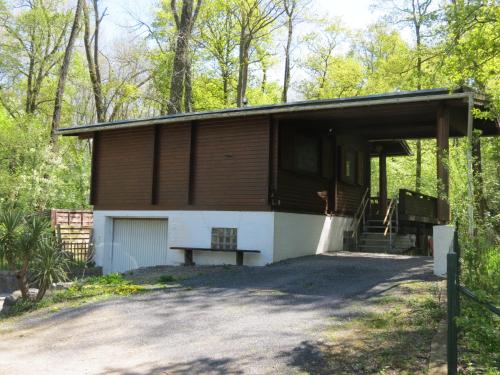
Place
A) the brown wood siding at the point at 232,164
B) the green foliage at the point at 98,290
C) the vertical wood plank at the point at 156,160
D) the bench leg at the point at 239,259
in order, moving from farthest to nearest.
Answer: the vertical wood plank at the point at 156,160
the brown wood siding at the point at 232,164
the bench leg at the point at 239,259
the green foliage at the point at 98,290

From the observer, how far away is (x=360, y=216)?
19812 millimetres

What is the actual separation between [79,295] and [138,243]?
6848mm

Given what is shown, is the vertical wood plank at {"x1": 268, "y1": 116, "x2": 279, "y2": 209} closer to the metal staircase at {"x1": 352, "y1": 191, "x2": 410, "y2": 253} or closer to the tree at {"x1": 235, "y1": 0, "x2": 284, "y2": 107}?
the metal staircase at {"x1": 352, "y1": 191, "x2": 410, "y2": 253}

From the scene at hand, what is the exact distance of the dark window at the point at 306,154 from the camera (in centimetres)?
1634

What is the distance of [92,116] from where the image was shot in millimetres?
42375

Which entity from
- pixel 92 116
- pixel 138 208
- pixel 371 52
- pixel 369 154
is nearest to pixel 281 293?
pixel 138 208

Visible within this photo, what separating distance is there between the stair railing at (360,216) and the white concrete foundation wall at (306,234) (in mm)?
372

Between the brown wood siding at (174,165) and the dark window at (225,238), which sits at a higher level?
the brown wood siding at (174,165)

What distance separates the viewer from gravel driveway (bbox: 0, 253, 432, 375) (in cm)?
646

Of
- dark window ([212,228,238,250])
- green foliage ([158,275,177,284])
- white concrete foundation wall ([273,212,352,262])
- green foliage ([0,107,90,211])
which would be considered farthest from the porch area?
green foliage ([0,107,90,211])

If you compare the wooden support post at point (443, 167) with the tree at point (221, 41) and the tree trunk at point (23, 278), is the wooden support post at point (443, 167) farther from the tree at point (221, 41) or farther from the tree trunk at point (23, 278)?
the tree at point (221, 41)

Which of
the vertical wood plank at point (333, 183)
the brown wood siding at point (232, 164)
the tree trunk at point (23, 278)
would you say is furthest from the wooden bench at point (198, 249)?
the tree trunk at point (23, 278)

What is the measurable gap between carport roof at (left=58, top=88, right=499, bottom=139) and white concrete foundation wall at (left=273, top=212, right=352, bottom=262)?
2905 mm

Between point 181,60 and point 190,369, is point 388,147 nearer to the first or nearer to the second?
point 181,60
